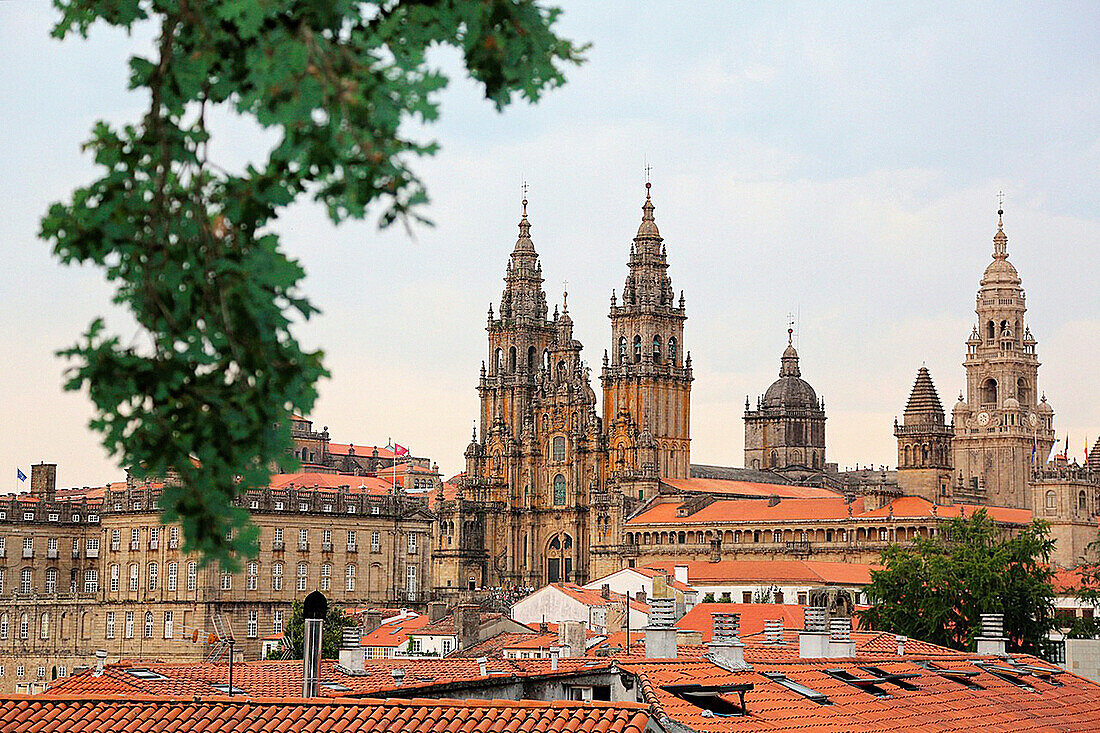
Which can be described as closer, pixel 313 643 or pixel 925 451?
pixel 313 643

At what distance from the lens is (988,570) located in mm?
62688

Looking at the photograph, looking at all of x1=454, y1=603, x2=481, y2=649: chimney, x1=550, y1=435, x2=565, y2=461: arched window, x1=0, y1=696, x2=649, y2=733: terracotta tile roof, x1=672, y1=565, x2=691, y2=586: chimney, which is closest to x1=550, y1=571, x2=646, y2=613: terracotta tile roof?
x1=454, y1=603, x2=481, y2=649: chimney

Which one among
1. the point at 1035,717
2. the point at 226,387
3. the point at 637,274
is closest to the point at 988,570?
the point at 1035,717

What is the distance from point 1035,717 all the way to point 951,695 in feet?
4.19

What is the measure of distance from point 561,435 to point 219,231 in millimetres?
123721

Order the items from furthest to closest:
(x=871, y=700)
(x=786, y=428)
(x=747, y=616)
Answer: (x=786, y=428) < (x=747, y=616) < (x=871, y=700)

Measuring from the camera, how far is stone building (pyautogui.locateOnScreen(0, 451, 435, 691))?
3553 inches

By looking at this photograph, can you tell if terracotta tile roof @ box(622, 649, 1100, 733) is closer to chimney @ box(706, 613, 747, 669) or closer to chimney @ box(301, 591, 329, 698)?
chimney @ box(706, 613, 747, 669)

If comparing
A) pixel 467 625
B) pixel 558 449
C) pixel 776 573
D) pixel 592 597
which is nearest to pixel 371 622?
pixel 467 625

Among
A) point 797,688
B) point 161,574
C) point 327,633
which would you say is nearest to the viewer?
point 797,688

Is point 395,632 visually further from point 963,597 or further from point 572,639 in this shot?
point 963,597

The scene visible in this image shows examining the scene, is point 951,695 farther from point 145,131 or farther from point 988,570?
point 988,570

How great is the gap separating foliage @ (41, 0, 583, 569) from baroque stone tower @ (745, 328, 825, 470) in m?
153

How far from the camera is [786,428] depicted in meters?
159
